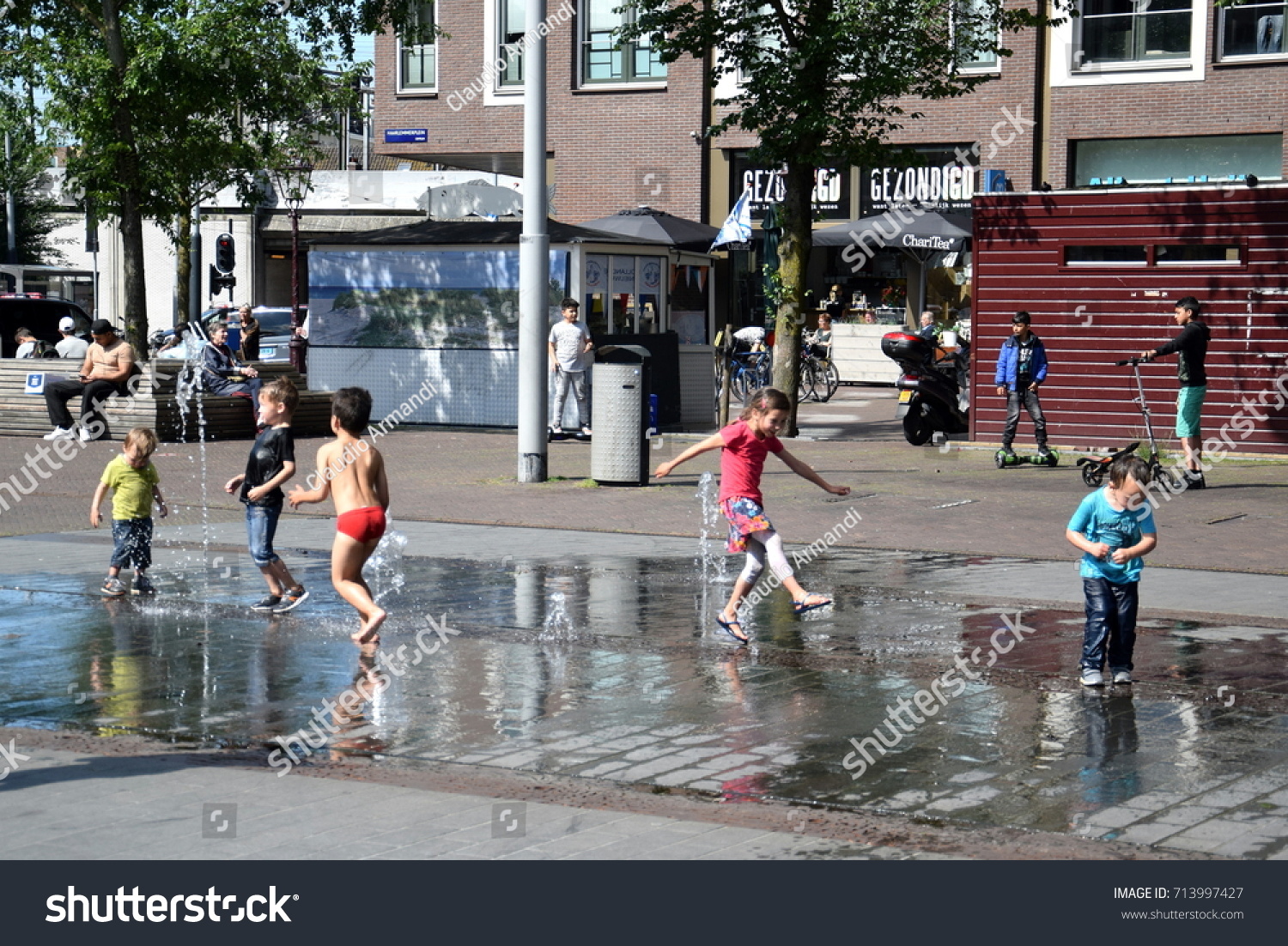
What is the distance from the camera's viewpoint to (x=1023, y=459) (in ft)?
61.4

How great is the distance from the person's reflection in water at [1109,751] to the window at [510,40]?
32.8 metres

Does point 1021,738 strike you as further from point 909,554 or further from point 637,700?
point 909,554

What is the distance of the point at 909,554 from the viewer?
40.7 feet

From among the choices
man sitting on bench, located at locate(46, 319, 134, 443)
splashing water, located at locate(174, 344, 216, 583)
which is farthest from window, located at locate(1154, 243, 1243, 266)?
man sitting on bench, located at locate(46, 319, 134, 443)

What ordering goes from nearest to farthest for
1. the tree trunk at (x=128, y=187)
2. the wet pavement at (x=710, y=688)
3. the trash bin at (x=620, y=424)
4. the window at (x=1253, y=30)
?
the wet pavement at (x=710, y=688)
the trash bin at (x=620, y=424)
the tree trunk at (x=128, y=187)
the window at (x=1253, y=30)

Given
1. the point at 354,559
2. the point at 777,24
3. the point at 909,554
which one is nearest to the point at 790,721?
the point at 354,559

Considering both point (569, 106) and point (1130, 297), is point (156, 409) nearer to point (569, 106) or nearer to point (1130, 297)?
point (1130, 297)

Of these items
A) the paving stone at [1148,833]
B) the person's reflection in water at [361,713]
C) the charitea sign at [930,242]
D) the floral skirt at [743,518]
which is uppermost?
the charitea sign at [930,242]

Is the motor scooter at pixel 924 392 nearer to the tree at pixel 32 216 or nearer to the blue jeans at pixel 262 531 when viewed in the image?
the blue jeans at pixel 262 531

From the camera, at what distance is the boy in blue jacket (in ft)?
60.2

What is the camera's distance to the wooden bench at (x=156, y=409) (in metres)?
21.0

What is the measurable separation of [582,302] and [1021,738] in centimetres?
1622

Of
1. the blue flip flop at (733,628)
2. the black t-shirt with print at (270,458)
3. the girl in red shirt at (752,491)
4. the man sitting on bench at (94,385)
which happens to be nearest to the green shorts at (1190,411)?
the girl in red shirt at (752,491)

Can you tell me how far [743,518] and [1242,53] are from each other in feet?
84.9
